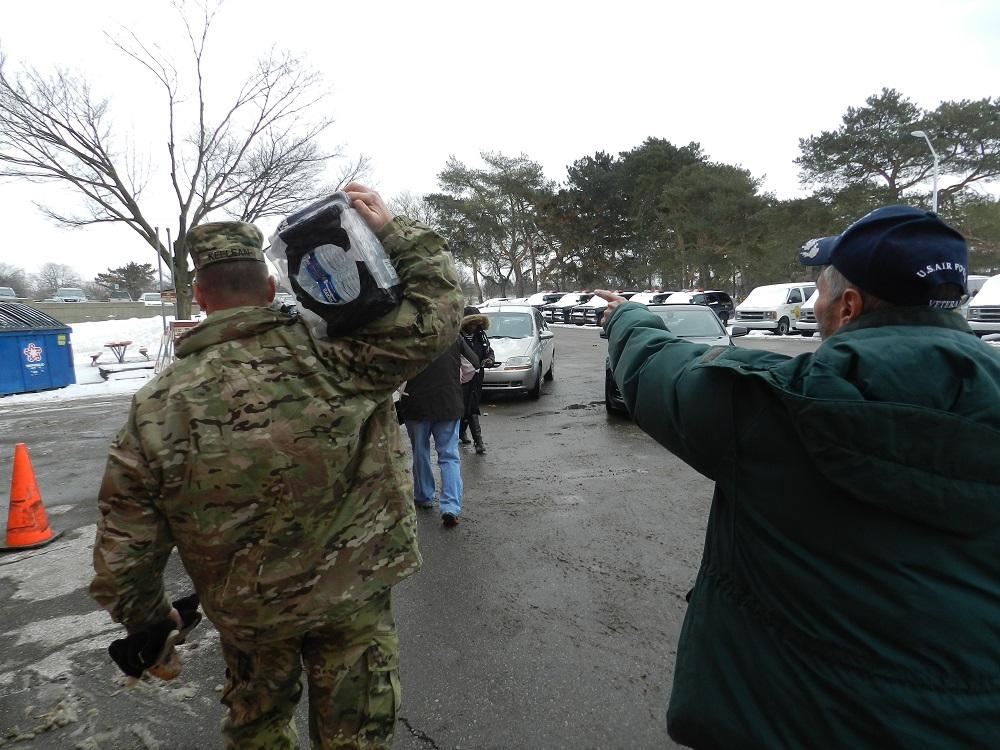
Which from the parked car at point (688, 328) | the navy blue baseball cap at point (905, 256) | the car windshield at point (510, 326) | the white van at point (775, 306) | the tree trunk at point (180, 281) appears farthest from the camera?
the white van at point (775, 306)

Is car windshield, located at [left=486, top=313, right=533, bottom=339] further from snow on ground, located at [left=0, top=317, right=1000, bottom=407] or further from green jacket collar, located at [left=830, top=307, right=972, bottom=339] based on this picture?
green jacket collar, located at [left=830, top=307, right=972, bottom=339]

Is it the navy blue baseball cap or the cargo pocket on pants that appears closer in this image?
the navy blue baseball cap

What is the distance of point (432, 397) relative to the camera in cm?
493

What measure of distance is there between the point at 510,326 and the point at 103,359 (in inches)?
670

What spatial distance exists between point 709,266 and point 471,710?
145ft

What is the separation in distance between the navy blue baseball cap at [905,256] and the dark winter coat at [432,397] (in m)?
3.85

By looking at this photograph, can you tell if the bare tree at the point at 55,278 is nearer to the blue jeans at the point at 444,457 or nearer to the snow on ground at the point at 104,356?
the snow on ground at the point at 104,356

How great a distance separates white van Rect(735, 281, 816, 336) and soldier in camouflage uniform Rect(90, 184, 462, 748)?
24736 mm

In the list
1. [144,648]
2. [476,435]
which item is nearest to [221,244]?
[144,648]

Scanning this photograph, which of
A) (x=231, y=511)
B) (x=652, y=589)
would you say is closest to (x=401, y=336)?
(x=231, y=511)

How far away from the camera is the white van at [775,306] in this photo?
2397cm

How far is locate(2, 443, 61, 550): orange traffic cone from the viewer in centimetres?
472

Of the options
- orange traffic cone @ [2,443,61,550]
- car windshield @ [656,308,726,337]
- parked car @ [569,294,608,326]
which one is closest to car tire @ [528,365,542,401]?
car windshield @ [656,308,726,337]

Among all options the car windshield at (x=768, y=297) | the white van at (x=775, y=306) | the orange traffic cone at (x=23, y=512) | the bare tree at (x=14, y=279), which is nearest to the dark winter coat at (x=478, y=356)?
the orange traffic cone at (x=23, y=512)
